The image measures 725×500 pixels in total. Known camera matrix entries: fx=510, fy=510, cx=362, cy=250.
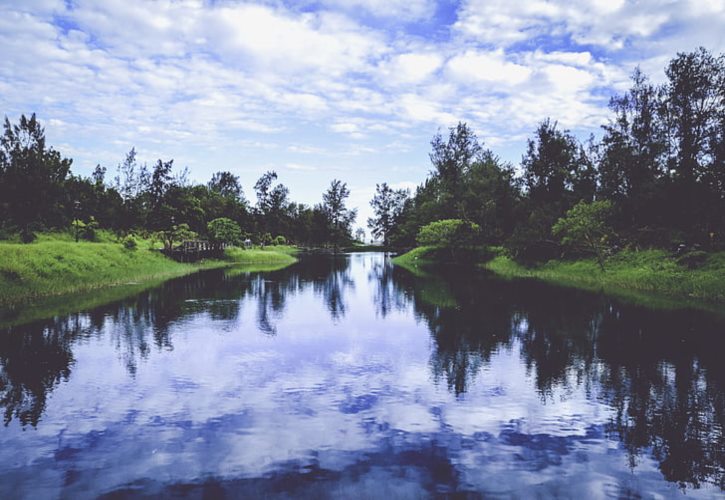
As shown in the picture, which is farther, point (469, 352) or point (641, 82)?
point (641, 82)

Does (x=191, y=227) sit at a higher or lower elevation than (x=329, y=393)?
higher

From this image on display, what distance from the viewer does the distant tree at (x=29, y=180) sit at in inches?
1839

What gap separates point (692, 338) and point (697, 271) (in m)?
18.0

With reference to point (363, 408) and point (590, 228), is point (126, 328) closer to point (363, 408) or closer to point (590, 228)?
point (363, 408)

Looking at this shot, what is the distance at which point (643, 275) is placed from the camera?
38375mm

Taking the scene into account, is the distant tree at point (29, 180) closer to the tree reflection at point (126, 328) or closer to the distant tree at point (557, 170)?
the tree reflection at point (126, 328)

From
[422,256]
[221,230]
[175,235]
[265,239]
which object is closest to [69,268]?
[175,235]

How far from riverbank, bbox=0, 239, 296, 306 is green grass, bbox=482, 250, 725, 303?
36.1 meters

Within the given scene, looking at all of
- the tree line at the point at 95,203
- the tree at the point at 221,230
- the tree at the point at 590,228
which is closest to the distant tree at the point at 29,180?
the tree line at the point at 95,203

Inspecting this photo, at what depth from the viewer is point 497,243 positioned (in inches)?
2857

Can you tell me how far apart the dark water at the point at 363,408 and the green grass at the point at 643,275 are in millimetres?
9375

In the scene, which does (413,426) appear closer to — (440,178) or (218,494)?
(218,494)

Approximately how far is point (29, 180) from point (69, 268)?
1804 centimetres

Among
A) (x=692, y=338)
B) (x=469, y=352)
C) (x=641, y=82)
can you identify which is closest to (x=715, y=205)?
(x=641, y=82)
